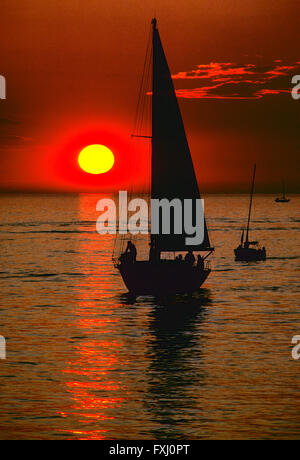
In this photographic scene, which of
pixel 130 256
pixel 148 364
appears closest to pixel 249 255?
pixel 130 256

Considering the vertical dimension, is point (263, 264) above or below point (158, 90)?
above

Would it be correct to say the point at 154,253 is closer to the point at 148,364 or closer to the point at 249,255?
the point at 148,364

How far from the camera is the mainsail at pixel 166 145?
49.4 metres

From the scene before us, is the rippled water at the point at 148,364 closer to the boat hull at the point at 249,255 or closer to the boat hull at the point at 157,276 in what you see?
the boat hull at the point at 157,276

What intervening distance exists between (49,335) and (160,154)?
47.3 ft

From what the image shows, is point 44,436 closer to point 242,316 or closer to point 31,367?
point 31,367

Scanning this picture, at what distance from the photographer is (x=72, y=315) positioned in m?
49.4

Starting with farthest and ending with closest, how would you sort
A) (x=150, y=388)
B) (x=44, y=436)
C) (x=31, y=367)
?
(x=31, y=367)
(x=150, y=388)
(x=44, y=436)

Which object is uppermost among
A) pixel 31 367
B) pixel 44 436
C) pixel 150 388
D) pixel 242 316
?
pixel 242 316

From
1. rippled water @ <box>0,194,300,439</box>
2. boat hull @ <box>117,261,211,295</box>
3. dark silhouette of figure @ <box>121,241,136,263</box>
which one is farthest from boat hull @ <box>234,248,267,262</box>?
dark silhouette of figure @ <box>121,241,136,263</box>

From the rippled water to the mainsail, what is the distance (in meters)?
4.59

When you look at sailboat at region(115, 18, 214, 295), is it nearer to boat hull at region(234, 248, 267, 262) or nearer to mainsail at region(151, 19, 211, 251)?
mainsail at region(151, 19, 211, 251)
